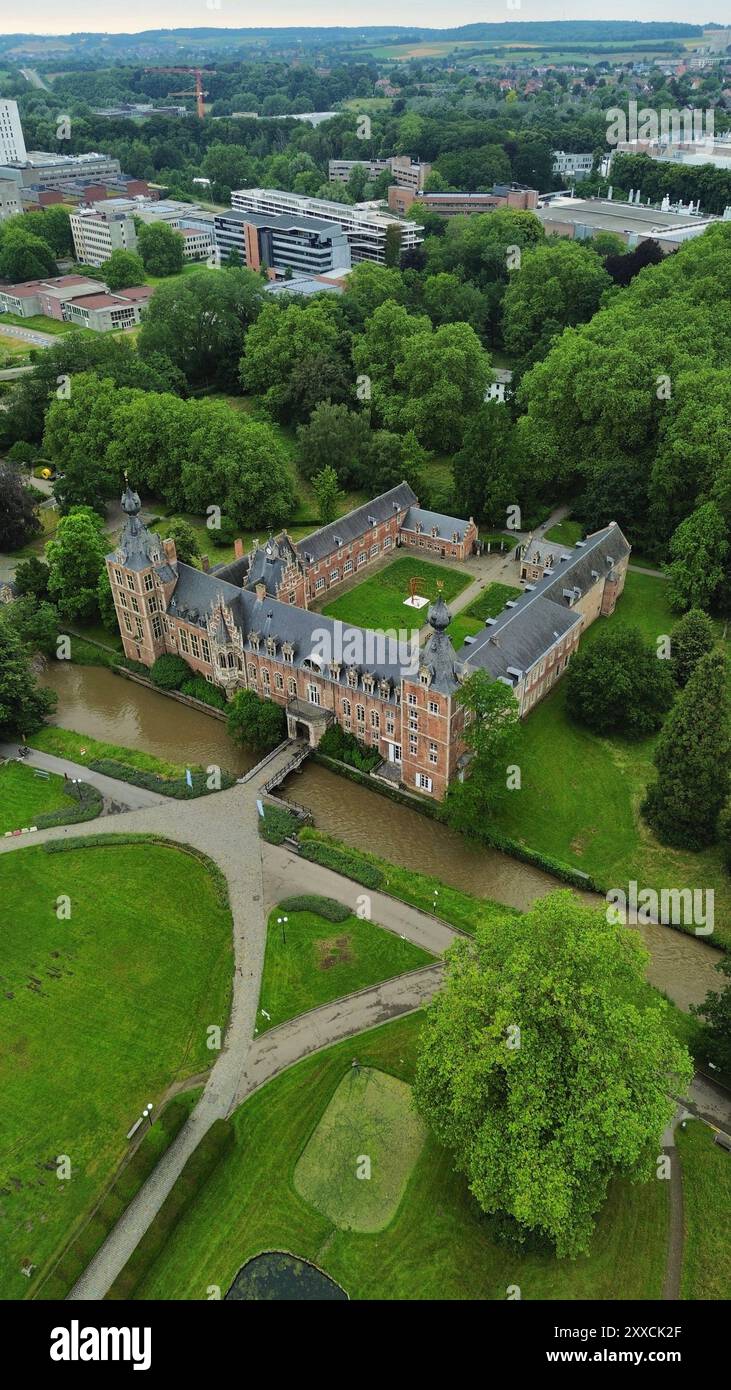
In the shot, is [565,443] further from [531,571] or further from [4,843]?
[4,843]

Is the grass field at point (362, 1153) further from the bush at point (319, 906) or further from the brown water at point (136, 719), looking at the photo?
the brown water at point (136, 719)

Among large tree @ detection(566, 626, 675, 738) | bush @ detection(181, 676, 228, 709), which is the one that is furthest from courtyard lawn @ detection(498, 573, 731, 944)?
bush @ detection(181, 676, 228, 709)

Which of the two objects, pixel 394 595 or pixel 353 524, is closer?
pixel 394 595

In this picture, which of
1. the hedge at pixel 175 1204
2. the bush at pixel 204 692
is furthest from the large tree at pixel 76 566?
the hedge at pixel 175 1204

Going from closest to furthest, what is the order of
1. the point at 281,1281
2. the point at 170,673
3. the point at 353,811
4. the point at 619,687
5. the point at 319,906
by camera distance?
the point at 281,1281, the point at 319,906, the point at 353,811, the point at 619,687, the point at 170,673

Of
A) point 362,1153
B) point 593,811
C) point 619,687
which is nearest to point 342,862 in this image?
point 593,811

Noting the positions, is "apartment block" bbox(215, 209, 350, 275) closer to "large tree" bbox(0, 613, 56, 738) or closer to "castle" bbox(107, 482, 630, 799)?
"castle" bbox(107, 482, 630, 799)

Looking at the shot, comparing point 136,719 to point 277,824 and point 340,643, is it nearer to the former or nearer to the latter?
point 277,824

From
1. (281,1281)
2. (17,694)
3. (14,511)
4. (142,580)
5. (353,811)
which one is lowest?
(281,1281)
